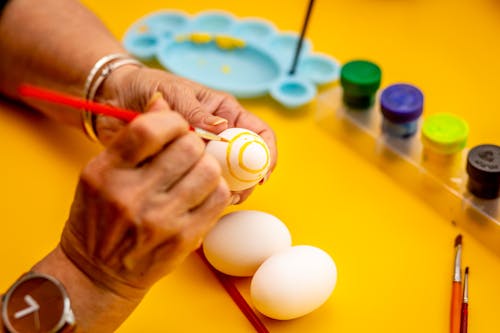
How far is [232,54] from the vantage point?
1.35m

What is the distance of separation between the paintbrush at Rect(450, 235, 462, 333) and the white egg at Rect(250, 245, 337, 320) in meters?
0.17

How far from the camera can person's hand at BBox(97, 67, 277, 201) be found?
3.25 feet

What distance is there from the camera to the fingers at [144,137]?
66 cm

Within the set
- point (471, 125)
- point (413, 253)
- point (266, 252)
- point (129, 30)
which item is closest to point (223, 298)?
point (266, 252)

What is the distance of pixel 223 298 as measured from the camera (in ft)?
3.03

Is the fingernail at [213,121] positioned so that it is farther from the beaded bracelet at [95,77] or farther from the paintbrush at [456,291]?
the paintbrush at [456,291]

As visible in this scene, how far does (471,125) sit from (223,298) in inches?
22.8

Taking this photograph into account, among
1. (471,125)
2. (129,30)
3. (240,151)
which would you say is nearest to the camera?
(240,151)

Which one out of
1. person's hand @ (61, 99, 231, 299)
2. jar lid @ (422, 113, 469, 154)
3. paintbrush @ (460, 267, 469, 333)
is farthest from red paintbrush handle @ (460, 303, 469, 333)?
person's hand @ (61, 99, 231, 299)

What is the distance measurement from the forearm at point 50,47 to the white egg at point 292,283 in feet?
1.52

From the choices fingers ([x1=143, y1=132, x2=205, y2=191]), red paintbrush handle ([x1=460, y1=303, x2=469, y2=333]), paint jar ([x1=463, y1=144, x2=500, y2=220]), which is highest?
fingers ([x1=143, y1=132, x2=205, y2=191])

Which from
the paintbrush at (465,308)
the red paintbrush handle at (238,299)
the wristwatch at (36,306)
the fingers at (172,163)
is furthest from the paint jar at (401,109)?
the wristwatch at (36,306)

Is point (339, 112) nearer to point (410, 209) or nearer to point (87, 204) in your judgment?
point (410, 209)

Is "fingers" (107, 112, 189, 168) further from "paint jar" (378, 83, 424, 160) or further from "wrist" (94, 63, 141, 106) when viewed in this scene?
"paint jar" (378, 83, 424, 160)
